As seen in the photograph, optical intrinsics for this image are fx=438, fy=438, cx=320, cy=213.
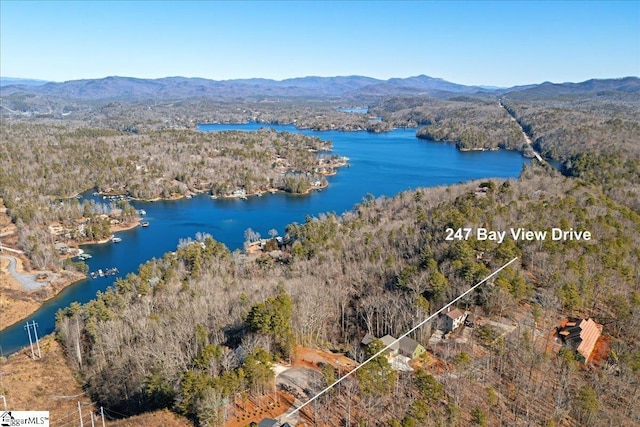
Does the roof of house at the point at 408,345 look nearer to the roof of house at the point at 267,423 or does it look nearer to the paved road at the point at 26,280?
the roof of house at the point at 267,423

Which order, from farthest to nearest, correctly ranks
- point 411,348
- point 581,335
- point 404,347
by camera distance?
Answer: 1. point 404,347
2. point 411,348
3. point 581,335

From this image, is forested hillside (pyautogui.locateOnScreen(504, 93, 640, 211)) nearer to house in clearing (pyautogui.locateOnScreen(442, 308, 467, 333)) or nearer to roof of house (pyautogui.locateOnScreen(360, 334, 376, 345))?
house in clearing (pyautogui.locateOnScreen(442, 308, 467, 333))

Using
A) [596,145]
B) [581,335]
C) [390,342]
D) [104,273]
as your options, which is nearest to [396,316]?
[390,342]

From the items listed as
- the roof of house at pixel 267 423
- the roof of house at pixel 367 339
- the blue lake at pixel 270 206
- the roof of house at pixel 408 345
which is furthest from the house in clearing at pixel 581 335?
the blue lake at pixel 270 206

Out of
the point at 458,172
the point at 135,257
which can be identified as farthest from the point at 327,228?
the point at 458,172

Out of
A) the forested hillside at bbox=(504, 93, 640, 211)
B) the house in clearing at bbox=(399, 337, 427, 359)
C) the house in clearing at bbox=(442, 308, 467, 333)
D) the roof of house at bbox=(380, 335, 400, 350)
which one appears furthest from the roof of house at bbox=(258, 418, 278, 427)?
the forested hillside at bbox=(504, 93, 640, 211)

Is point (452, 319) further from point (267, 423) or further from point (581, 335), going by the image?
point (267, 423)
